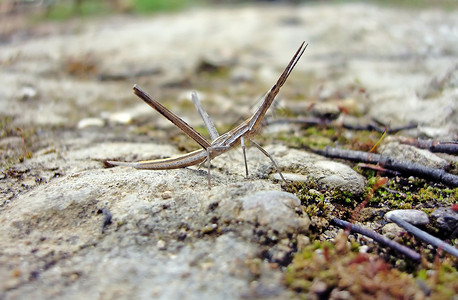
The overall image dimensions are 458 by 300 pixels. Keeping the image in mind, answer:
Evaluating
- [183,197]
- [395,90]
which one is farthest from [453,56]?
[183,197]

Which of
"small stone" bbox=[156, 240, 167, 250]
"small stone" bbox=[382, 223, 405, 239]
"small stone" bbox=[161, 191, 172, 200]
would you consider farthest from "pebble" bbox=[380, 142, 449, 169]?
"small stone" bbox=[156, 240, 167, 250]

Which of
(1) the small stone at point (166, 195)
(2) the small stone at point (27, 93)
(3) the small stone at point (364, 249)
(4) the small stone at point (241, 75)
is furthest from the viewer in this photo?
(4) the small stone at point (241, 75)

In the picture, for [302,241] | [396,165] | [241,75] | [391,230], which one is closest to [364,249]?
[391,230]

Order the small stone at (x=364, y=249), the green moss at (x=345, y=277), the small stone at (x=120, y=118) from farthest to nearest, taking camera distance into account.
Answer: the small stone at (x=120, y=118)
the small stone at (x=364, y=249)
the green moss at (x=345, y=277)

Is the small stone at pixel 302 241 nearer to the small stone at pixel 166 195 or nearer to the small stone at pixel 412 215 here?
the small stone at pixel 412 215

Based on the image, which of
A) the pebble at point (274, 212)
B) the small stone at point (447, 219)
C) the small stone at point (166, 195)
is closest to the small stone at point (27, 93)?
the small stone at point (166, 195)

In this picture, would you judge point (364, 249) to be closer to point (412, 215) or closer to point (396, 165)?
point (412, 215)

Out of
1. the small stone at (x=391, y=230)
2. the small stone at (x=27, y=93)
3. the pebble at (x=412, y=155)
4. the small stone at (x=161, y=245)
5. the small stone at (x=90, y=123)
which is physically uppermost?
the small stone at (x=27, y=93)
